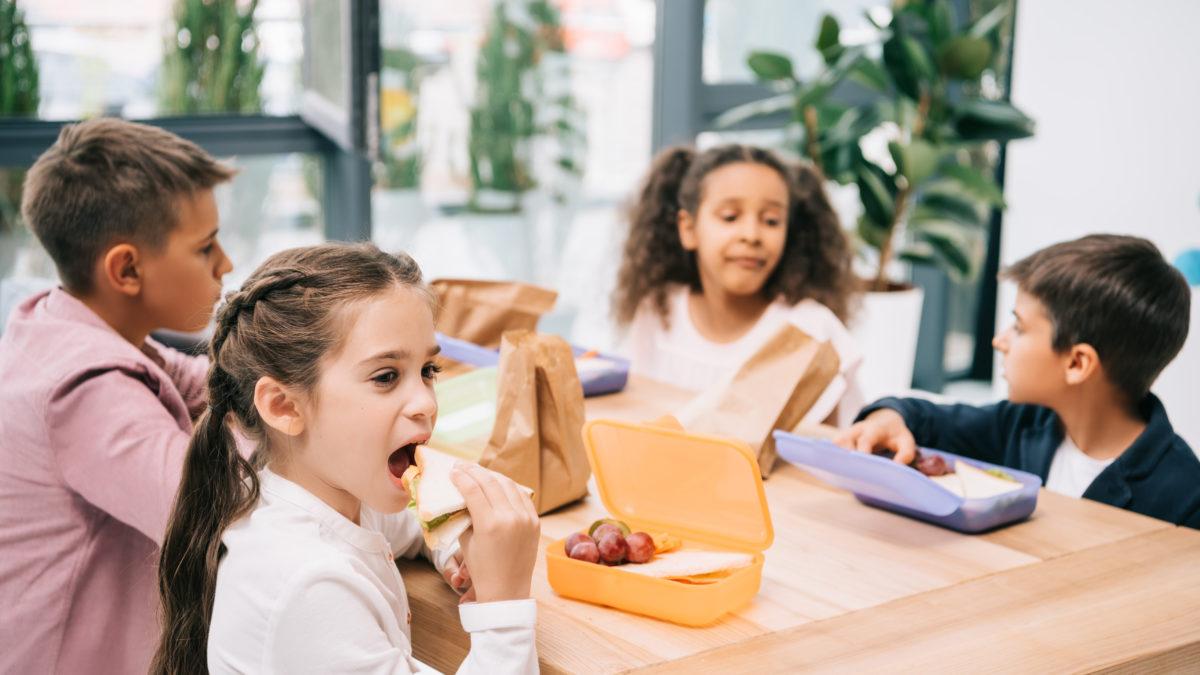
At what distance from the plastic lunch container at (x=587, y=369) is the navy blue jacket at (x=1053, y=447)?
1.43 ft

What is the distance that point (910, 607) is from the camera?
3.83 feet

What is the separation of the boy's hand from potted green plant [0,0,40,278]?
7.85 ft

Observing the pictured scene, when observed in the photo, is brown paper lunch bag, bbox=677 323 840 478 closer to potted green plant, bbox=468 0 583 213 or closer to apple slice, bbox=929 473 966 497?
apple slice, bbox=929 473 966 497

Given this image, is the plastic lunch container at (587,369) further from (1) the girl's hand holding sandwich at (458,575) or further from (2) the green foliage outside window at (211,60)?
(2) the green foliage outside window at (211,60)

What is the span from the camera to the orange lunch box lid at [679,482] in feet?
3.92

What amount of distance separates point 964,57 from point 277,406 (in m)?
2.78

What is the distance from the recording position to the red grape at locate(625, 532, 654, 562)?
117 centimetres

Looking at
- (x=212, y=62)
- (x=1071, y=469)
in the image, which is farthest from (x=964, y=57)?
(x=212, y=62)

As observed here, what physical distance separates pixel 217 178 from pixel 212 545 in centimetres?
74

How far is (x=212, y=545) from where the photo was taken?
3.54 feet

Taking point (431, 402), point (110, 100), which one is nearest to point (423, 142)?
point (110, 100)

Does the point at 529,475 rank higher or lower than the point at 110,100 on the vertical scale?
lower

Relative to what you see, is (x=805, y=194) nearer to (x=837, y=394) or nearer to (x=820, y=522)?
(x=837, y=394)

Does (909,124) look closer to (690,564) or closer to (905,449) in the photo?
(905,449)
